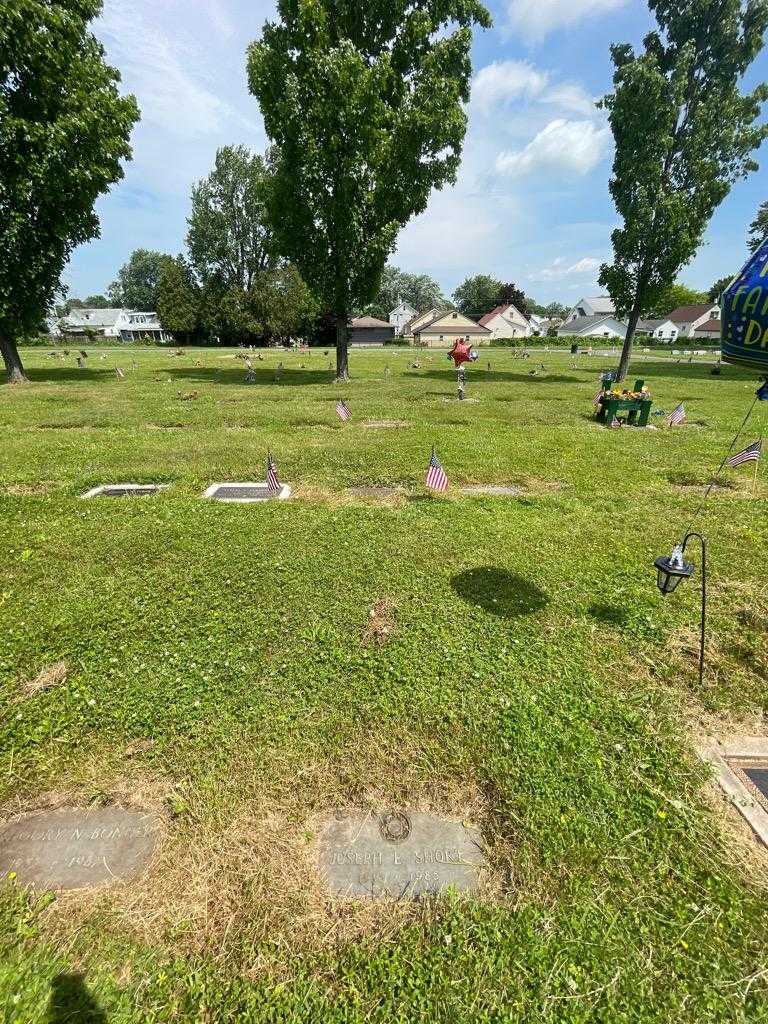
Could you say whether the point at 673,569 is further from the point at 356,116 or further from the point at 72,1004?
the point at 356,116

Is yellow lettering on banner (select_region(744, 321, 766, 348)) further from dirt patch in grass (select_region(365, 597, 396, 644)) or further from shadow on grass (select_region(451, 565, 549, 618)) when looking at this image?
dirt patch in grass (select_region(365, 597, 396, 644))

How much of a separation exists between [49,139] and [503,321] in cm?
7939

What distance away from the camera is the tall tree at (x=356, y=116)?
16.5 metres

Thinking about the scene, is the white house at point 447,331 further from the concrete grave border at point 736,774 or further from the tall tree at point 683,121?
the concrete grave border at point 736,774

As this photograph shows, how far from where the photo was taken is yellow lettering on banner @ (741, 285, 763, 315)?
280 cm

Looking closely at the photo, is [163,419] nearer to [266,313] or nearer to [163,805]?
[163,805]

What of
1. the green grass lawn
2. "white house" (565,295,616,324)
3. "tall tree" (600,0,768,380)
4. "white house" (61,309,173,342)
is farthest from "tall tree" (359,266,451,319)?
the green grass lawn

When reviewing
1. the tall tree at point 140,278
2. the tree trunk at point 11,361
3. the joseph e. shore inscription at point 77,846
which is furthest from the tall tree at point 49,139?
the tall tree at point 140,278

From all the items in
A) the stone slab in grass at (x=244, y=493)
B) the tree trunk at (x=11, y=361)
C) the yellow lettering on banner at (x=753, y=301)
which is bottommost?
the stone slab in grass at (x=244, y=493)

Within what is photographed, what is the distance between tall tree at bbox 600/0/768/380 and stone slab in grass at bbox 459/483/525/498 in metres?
19.5

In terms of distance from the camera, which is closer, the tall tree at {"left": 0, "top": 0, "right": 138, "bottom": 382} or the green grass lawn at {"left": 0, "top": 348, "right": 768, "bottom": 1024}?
the green grass lawn at {"left": 0, "top": 348, "right": 768, "bottom": 1024}

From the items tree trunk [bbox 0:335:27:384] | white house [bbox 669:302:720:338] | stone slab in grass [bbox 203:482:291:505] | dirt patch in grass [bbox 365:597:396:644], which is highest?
white house [bbox 669:302:720:338]

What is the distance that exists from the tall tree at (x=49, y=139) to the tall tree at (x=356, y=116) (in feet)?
20.1

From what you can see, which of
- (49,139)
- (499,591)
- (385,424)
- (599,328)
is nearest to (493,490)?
(499,591)
